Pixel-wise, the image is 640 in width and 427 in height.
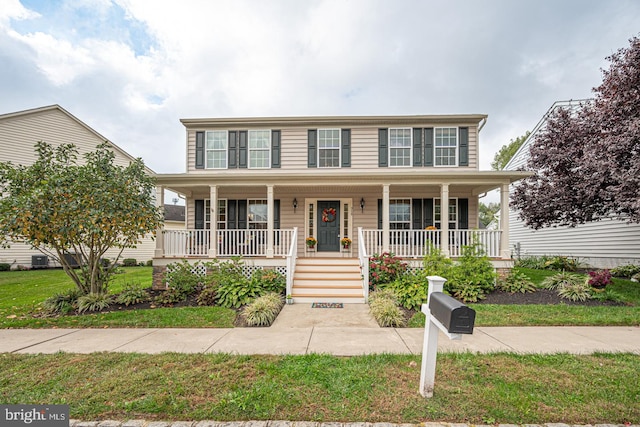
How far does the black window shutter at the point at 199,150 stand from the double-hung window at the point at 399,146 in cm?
699

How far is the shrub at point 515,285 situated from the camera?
7.73 metres

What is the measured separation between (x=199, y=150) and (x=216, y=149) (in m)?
0.64

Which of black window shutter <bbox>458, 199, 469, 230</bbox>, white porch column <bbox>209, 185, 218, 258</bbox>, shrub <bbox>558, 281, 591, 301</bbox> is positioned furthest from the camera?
black window shutter <bbox>458, 199, 469, 230</bbox>

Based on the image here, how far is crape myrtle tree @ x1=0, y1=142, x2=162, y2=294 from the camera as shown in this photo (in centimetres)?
593

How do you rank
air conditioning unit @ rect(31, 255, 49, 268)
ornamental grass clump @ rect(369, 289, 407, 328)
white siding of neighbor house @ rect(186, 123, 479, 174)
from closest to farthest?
ornamental grass clump @ rect(369, 289, 407, 328), white siding of neighbor house @ rect(186, 123, 479, 174), air conditioning unit @ rect(31, 255, 49, 268)

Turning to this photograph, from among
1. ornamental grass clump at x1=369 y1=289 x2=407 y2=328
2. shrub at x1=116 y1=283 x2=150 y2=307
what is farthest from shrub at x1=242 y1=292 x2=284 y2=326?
shrub at x1=116 y1=283 x2=150 y2=307

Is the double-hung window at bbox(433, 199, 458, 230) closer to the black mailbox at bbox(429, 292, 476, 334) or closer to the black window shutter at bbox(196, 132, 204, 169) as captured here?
the black mailbox at bbox(429, 292, 476, 334)

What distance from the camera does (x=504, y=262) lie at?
333 inches

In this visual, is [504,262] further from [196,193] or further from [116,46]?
[116,46]

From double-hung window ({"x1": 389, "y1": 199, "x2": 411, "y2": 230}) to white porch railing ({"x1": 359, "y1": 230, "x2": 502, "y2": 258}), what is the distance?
95cm

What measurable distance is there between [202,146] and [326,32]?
6.18 m

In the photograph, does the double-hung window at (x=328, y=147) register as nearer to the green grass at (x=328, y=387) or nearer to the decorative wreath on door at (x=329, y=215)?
the decorative wreath on door at (x=329, y=215)

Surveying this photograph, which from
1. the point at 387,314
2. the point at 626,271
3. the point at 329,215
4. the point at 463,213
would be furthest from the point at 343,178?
the point at 626,271

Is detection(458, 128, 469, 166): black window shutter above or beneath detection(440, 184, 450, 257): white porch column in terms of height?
above
